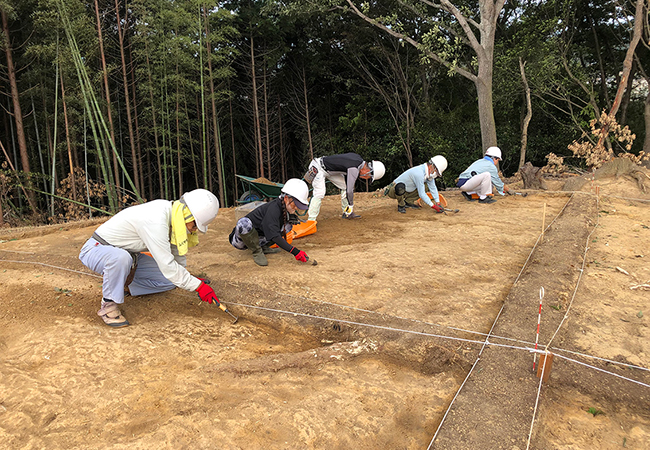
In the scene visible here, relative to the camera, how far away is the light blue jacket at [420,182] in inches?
240

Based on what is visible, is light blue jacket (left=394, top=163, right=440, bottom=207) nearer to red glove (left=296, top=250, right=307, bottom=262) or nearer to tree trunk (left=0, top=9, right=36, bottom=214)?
red glove (left=296, top=250, right=307, bottom=262)

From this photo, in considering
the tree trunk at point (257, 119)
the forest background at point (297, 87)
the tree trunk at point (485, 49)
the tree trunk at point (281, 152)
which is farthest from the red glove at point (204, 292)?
the tree trunk at point (281, 152)

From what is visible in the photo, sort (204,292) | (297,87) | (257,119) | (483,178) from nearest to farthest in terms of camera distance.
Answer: (204,292), (483,178), (257,119), (297,87)

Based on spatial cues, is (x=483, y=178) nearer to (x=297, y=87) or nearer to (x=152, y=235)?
(x=152, y=235)

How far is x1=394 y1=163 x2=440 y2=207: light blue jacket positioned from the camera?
610 cm

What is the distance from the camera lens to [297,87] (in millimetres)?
14945

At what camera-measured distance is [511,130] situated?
12281mm

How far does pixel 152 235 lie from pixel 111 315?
2.26 ft

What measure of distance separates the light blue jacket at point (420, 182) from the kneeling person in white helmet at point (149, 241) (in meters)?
3.98

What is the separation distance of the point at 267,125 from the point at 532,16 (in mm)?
8723

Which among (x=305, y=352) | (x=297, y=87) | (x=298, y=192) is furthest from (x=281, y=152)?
(x=305, y=352)

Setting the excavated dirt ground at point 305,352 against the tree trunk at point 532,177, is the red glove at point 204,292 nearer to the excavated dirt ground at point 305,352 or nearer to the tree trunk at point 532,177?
the excavated dirt ground at point 305,352

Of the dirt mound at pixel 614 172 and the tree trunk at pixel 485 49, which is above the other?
the tree trunk at pixel 485 49

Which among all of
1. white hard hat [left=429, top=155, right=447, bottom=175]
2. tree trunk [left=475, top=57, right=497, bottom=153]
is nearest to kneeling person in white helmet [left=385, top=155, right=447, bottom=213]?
white hard hat [left=429, top=155, right=447, bottom=175]
